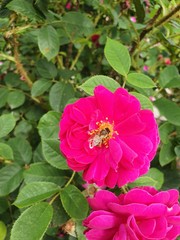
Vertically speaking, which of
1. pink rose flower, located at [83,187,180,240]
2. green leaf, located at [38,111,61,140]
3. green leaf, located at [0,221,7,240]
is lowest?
green leaf, located at [0,221,7,240]

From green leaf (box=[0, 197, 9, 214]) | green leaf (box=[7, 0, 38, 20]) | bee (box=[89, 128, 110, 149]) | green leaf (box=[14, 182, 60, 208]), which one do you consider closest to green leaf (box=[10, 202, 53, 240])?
green leaf (box=[14, 182, 60, 208])

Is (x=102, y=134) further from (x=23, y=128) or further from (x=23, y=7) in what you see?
(x=23, y=128)

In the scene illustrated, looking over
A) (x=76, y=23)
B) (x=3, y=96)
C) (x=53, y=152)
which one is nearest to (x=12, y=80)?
(x=3, y=96)

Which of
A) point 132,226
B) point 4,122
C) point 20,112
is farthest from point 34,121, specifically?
point 132,226

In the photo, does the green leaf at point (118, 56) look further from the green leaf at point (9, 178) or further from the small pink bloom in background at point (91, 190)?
the green leaf at point (9, 178)

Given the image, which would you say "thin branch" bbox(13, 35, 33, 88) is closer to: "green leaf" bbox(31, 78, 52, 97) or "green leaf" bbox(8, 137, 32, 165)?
"green leaf" bbox(31, 78, 52, 97)

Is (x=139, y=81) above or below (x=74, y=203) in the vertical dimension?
above

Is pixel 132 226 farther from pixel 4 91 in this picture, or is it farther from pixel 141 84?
pixel 4 91
